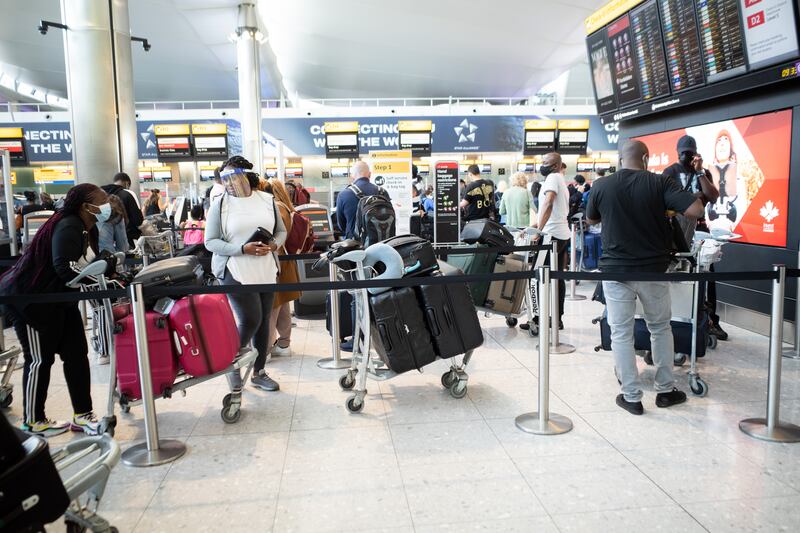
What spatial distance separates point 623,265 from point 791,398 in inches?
56.9

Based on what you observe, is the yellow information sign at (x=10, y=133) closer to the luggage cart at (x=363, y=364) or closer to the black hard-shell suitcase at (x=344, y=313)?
the black hard-shell suitcase at (x=344, y=313)

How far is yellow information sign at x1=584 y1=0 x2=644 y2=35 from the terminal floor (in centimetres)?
454

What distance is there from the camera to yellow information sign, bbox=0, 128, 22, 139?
18234mm

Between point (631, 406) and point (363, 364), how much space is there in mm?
1668

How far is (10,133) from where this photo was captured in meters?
18.3

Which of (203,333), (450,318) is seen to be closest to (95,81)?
(203,333)

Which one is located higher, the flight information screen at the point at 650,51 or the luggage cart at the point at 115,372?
the flight information screen at the point at 650,51

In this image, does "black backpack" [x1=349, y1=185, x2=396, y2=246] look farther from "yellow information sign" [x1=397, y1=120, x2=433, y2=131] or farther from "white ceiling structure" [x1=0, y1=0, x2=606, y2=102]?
"white ceiling structure" [x1=0, y1=0, x2=606, y2=102]

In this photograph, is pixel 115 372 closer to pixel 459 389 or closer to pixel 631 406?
pixel 459 389

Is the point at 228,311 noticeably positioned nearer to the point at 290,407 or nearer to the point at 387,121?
the point at 290,407

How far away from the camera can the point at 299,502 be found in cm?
257

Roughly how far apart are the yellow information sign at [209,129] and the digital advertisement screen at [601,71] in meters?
12.5

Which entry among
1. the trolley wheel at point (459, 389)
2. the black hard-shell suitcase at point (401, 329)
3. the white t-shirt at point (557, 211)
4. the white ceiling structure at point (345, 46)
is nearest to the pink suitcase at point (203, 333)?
the black hard-shell suitcase at point (401, 329)

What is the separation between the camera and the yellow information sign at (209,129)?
17.5 m
